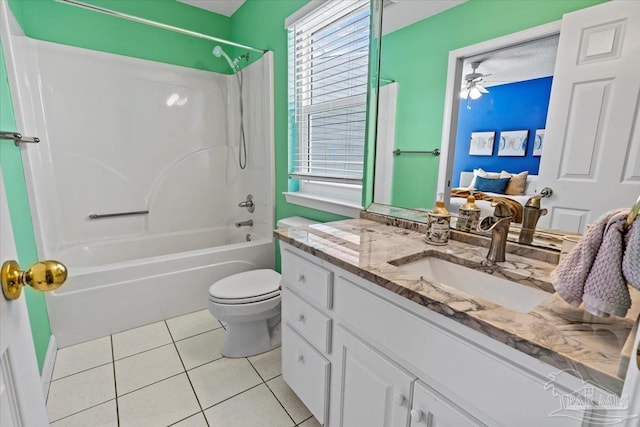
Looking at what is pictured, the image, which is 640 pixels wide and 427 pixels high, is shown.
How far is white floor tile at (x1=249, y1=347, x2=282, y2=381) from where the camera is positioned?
1.62 m

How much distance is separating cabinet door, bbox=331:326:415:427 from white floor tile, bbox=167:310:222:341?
1.23 metres

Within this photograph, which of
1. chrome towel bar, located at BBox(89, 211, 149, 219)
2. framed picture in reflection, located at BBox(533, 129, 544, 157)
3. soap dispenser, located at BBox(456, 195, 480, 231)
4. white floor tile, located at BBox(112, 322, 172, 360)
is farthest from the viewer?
chrome towel bar, located at BBox(89, 211, 149, 219)

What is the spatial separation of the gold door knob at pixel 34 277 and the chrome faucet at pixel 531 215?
4.12 ft

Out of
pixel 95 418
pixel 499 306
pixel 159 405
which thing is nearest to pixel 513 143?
pixel 499 306

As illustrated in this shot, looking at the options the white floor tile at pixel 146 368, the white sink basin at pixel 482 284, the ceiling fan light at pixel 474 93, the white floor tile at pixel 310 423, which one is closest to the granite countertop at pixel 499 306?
the white sink basin at pixel 482 284

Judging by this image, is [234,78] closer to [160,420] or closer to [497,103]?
[497,103]

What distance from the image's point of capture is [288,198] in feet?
7.28

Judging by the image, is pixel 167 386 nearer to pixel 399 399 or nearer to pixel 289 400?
pixel 289 400

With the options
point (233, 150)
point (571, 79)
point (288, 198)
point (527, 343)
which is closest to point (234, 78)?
point (233, 150)

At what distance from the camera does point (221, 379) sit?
5.16 feet

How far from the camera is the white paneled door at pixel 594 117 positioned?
80cm

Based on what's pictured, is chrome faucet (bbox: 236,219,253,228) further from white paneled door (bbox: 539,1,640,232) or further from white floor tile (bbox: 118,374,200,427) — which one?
white paneled door (bbox: 539,1,640,232)

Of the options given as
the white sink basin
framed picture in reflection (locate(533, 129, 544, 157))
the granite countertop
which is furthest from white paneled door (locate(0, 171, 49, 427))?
framed picture in reflection (locate(533, 129, 544, 157))

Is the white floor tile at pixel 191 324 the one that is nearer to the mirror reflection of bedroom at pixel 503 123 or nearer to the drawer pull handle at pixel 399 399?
the drawer pull handle at pixel 399 399
